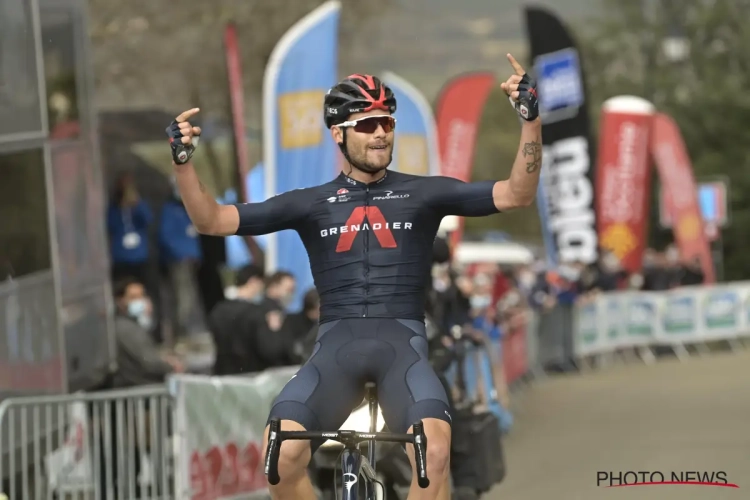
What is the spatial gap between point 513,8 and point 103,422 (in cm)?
16241

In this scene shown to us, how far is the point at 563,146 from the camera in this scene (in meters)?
27.2

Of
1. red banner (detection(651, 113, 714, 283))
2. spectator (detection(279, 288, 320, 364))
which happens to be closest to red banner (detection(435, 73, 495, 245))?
red banner (detection(651, 113, 714, 283))

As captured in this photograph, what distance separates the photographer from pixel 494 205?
6562 millimetres

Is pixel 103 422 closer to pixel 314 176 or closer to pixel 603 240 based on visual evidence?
pixel 314 176

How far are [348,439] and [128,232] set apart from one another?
1253 centimetres

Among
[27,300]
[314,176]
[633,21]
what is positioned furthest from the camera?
[633,21]

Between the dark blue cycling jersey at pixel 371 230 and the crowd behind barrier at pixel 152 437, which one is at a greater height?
the dark blue cycling jersey at pixel 371 230

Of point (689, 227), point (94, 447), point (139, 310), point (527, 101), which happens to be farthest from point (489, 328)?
point (689, 227)

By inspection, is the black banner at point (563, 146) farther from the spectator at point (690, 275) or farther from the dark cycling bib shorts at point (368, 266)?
the dark cycling bib shorts at point (368, 266)

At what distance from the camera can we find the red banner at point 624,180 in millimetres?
30953

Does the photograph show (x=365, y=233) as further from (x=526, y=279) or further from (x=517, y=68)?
(x=526, y=279)

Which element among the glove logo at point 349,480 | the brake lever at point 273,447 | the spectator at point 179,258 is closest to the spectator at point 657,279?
the spectator at point 179,258

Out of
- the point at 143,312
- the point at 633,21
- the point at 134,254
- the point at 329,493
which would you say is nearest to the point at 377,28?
the point at 134,254

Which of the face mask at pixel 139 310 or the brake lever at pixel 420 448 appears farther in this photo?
the face mask at pixel 139 310
